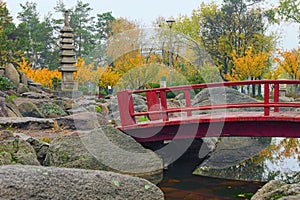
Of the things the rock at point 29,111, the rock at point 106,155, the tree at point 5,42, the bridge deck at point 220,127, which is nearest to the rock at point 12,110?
the rock at point 29,111

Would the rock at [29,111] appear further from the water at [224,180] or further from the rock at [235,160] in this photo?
the rock at [235,160]

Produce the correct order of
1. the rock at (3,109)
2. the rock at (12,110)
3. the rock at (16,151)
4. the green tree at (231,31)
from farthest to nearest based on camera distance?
the green tree at (231,31)
the rock at (12,110)
the rock at (3,109)
the rock at (16,151)

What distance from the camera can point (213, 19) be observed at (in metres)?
40.6

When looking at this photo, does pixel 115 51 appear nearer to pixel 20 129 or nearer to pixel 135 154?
pixel 20 129

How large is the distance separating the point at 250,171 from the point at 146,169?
327 centimetres

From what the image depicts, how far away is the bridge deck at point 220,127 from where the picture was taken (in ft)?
32.3

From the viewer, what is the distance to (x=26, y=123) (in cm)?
1282

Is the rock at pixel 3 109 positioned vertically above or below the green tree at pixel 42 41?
below

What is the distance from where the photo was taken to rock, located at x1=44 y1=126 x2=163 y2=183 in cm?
877

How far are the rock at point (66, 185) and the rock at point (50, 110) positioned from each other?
1036cm

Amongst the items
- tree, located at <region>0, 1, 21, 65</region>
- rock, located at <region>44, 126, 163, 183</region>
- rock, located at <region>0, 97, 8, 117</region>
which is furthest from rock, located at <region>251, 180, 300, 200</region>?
tree, located at <region>0, 1, 21, 65</region>

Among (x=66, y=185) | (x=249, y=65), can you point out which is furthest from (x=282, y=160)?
(x=249, y=65)

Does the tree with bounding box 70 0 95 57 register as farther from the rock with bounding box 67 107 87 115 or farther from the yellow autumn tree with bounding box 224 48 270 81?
the rock with bounding box 67 107 87 115

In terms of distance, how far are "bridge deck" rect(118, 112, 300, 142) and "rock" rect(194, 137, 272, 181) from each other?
105 centimetres
